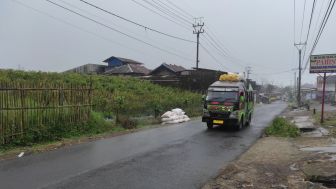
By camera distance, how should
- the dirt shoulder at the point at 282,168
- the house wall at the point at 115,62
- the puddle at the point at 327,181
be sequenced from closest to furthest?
the puddle at the point at 327,181
the dirt shoulder at the point at 282,168
the house wall at the point at 115,62

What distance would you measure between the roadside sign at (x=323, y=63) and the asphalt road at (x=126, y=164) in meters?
8.27

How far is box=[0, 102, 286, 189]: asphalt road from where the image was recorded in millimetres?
8758

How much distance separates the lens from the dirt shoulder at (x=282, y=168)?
8.62 meters

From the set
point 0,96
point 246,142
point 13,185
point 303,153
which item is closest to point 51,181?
point 13,185

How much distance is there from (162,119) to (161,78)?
80.2 ft

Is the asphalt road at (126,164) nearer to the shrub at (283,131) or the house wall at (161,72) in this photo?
the shrub at (283,131)

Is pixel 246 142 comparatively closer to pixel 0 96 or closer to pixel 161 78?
pixel 0 96

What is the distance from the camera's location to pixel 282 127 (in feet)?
66.0

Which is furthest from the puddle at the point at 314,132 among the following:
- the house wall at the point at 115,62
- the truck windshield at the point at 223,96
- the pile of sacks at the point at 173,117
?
the house wall at the point at 115,62

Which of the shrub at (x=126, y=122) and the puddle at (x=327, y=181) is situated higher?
the puddle at (x=327, y=181)

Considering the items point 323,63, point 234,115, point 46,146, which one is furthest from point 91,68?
point 46,146

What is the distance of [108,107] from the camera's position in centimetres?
2306

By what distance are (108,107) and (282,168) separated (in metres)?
14.2

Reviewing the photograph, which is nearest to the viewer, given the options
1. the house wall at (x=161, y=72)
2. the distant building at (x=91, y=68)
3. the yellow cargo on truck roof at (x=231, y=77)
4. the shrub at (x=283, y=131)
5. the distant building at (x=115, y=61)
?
the shrub at (x=283, y=131)
